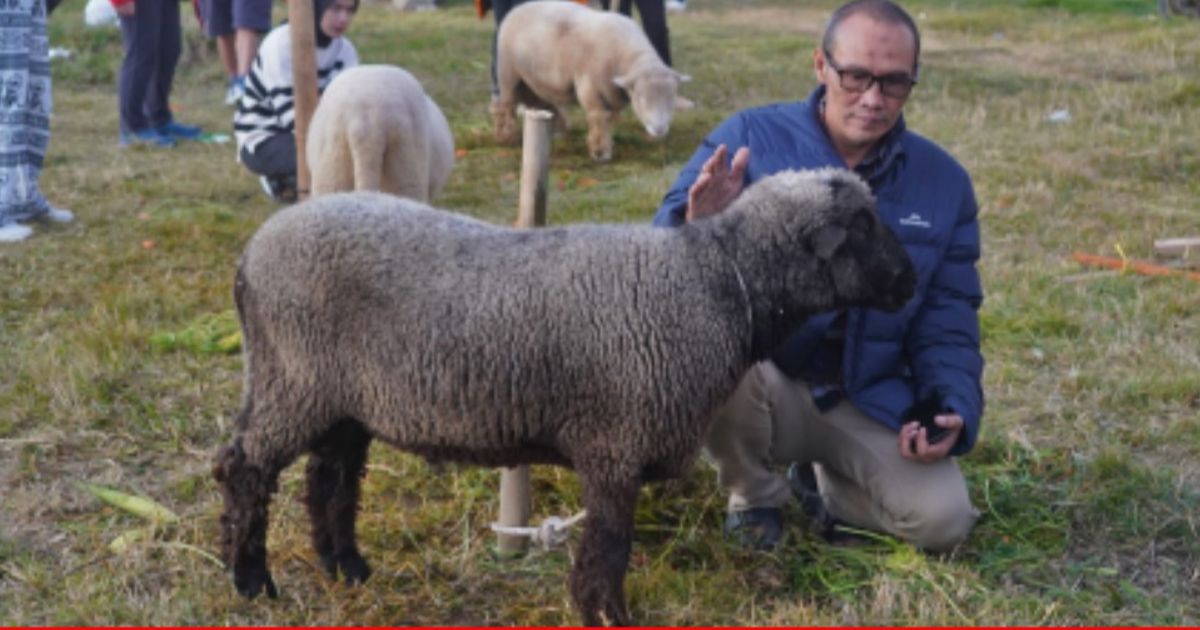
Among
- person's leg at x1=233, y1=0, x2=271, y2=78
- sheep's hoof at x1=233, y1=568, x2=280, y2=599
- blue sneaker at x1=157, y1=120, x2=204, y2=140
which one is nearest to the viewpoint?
sheep's hoof at x1=233, y1=568, x2=280, y2=599

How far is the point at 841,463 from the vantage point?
12.6 ft

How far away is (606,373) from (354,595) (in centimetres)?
101

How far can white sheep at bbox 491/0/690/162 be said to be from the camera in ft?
31.3

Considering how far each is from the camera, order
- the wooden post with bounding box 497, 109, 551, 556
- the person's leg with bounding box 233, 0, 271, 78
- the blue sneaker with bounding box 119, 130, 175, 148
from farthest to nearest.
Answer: the blue sneaker with bounding box 119, 130, 175, 148, the person's leg with bounding box 233, 0, 271, 78, the wooden post with bounding box 497, 109, 551, 556

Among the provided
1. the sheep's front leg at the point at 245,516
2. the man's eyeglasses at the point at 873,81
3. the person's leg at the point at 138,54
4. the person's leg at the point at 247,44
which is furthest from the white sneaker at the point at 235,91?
the man's eyeglasses at the point at 873,81

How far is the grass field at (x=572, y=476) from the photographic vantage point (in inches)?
135

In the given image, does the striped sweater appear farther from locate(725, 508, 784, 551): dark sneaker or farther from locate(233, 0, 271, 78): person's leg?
locate(725, 508, 784, 551): dark sneaker

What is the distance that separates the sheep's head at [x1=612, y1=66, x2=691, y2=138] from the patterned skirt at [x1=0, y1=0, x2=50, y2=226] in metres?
3.98

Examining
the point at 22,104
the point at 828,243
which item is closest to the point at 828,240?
the point at 828,243

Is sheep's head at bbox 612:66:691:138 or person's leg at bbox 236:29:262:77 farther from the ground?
person's leg at bbox 236:29:262:77

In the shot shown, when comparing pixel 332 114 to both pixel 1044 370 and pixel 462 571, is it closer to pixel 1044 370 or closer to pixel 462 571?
pixel 462 571

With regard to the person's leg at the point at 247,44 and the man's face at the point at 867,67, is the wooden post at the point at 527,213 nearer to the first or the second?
the man's face at the point at 867,67

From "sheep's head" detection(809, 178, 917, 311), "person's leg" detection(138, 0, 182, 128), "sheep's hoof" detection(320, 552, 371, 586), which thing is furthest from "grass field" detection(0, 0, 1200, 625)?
"sheep's head" detection(809, 178, 917, 311)

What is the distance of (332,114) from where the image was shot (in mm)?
5836
